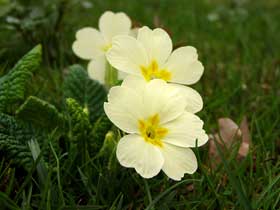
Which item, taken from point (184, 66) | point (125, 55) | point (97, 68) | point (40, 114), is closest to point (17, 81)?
point (40, 114)

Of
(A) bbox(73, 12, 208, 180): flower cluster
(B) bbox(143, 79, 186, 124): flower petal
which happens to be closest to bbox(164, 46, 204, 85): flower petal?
(A) bbox(73, 12, 208, 180): flower cluster

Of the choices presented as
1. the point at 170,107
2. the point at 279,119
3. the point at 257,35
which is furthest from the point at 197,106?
the point at 257,35

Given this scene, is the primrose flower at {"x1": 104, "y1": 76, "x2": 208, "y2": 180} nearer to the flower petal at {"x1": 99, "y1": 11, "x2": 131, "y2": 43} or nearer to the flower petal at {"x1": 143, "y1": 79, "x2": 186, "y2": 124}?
the flower petal at {"x1": 143, "y1": 79, "x2": 186, "y2": 124}

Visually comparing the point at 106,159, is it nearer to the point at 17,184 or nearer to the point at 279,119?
the point at 17,184

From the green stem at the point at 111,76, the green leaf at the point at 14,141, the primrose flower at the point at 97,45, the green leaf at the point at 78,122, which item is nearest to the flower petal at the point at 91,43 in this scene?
the primrose flower at the point at 97,45

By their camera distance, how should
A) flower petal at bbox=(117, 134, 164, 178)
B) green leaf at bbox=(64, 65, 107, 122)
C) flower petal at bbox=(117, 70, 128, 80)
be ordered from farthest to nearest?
green leaf at bbox=(64, 65, 107, 122), flower petal at bbox=(117, 70, 128, 80), flower petal at bbox=(117, 134, 164, 178)

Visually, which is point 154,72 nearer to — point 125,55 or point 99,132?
point 125,55
